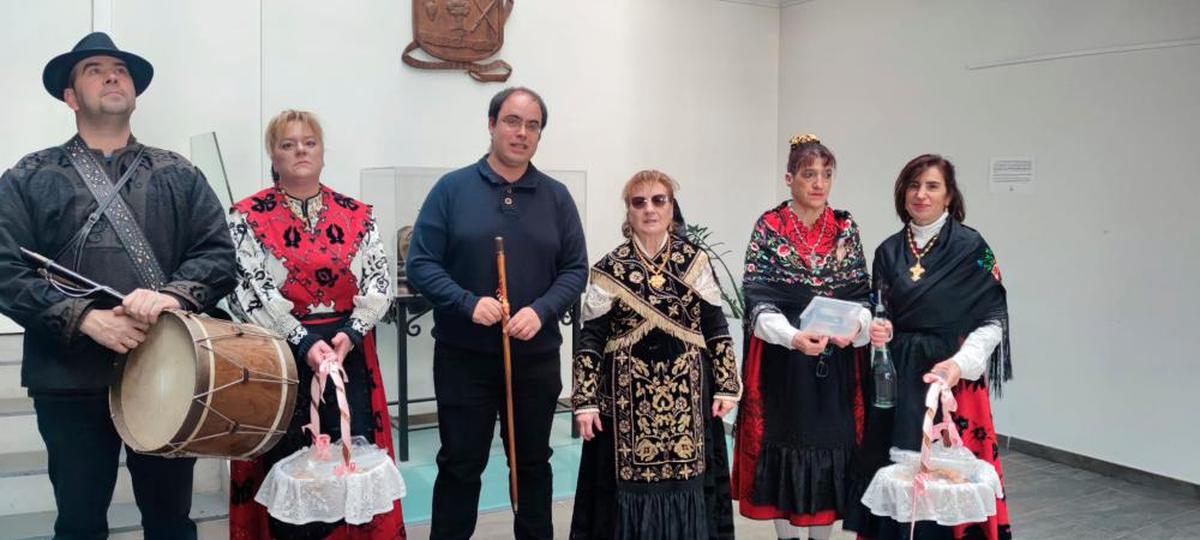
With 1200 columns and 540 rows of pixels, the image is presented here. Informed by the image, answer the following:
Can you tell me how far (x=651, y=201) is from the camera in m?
2.79

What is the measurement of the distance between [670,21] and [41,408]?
462 centimetres

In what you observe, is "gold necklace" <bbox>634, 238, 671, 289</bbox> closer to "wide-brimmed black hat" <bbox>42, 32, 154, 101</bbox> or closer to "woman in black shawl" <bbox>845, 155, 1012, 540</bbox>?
"woman in black shawl" <bbox>845, 155, 1012, 540</bbox>

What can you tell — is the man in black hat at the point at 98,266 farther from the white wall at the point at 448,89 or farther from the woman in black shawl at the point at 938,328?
the white wall at the point at 448,89

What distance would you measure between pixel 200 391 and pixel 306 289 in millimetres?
614

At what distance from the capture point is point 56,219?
2455mm

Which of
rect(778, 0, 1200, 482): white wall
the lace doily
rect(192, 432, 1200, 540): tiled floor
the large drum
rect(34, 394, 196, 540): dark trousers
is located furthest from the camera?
rect(778, 0, 1200, 482): white wall

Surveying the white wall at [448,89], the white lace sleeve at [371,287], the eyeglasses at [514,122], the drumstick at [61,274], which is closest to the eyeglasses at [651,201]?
the eyeglasses at [514,122]

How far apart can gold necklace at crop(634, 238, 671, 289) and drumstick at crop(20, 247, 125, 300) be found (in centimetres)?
136

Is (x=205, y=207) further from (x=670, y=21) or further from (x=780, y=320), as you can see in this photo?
(x=670, y=21)

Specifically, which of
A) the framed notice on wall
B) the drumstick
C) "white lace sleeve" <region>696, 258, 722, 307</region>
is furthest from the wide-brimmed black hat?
the framed notice on wall

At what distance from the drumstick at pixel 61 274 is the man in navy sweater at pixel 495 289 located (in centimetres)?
83

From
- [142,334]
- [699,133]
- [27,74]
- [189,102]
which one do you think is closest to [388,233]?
[189,102]

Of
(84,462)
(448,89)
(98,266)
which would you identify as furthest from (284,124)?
(448,89)

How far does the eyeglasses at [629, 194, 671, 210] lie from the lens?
9.17ft
